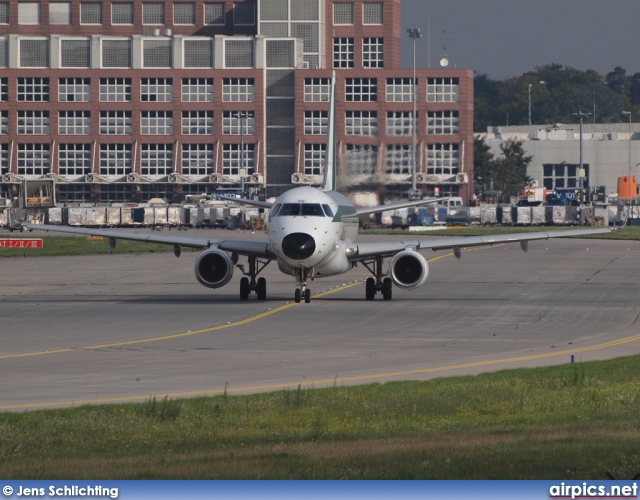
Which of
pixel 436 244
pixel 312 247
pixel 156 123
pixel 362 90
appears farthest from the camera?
pixel 156 123

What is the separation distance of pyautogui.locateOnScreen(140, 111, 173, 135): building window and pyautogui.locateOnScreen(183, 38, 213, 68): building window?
6.86 metres

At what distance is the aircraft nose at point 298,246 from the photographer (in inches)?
1395

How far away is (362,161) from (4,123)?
286 ft

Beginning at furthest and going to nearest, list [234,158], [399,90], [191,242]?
1. [234,158]
2. [399,90]
3. [191,242]

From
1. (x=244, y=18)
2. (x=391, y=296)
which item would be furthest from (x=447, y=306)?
(x=244, y=18)

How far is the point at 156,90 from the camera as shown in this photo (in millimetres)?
156500

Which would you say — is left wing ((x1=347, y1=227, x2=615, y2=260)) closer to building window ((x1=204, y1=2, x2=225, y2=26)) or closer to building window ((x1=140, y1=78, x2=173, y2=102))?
building window ((x1=140, y1=78, x2=173, y2=102))

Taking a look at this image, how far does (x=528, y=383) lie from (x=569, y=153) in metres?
179

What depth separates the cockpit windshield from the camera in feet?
121

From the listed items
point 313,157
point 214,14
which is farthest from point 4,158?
point 313,157

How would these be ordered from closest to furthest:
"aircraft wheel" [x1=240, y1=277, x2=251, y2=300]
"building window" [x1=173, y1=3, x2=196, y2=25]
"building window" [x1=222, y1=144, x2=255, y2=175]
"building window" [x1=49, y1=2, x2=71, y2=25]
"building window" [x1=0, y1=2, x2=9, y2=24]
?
1. "aircraft wheel" [x1=240, y1=277, x2=251, y2=300]
2. "building window" [x1=222, y1=144, x2=255, y2=175]
3. "building window" [x1=49, y1=2, x2=71, y2=25]
4. "building window" [x1=173, y1=3, x2=196, y2=25]
5. "building window" [x1=0, y1=2, x2=9, y2=24]

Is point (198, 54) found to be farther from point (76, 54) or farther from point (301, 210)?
point (301, 210)

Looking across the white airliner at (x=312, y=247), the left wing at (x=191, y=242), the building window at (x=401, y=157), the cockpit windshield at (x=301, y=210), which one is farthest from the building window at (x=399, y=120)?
the cockpit windshield at (x=301, y=210)

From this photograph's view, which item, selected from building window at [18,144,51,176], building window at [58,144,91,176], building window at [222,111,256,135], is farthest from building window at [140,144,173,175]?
building window at [18,144,51,176]
